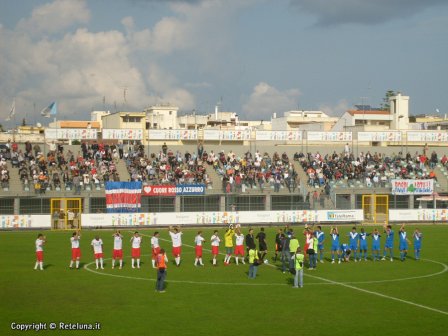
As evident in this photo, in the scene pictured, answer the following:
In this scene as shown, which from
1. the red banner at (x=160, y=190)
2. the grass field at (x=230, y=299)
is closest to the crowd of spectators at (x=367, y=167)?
the red banner at (x=160, y=190)

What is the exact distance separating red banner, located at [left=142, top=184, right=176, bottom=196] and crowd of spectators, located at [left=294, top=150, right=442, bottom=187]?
13656mm

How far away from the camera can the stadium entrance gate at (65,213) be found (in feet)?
182

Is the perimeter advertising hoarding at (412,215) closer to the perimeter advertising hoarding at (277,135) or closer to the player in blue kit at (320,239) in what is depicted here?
the perimeter advertising hoarding at (277,135)

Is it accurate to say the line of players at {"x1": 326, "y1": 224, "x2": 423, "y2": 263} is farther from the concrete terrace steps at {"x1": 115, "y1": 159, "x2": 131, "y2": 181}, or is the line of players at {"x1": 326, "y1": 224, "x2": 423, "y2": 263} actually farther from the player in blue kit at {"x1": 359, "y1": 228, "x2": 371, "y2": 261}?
the concrete terrace steps at {"x1": 115, "y1": 159, "x2": 131, "y2": 181}

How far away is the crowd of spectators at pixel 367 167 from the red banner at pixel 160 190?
1366 centimetres

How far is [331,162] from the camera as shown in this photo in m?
70.1

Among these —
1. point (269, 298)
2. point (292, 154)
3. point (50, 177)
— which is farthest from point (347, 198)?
point (269, 298)

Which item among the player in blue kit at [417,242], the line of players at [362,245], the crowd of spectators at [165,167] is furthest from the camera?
the crowd of spectators at [165,167]

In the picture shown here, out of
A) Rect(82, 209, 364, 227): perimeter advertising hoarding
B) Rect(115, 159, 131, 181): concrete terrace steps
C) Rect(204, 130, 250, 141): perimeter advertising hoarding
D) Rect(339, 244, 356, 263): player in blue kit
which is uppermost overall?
Rect(204, 130, 250, 141): perimeter advertising hoarding

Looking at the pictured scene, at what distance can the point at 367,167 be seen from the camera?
2756 inches

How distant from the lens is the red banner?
59062 millimetres

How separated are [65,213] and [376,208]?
27094 mm

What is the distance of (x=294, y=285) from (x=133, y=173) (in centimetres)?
3636

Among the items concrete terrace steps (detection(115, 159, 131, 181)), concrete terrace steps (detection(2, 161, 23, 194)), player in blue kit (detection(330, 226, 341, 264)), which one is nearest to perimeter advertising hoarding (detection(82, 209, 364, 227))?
concrete terrace steps (detection(2, 161, 23, 194))
